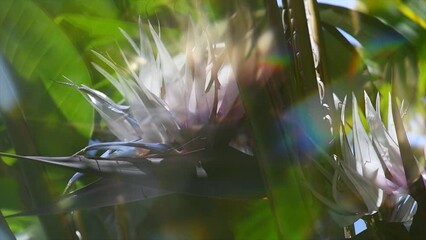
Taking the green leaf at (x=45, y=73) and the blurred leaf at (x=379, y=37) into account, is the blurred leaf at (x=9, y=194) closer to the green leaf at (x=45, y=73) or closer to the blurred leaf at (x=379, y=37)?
the green leaf at (x=45, y=73)

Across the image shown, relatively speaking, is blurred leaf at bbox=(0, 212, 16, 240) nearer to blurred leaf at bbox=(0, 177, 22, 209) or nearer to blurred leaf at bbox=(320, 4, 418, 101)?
blurred leaf at bbox=(0, 177, 22, 209)

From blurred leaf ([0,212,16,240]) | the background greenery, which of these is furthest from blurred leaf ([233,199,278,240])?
blurred leaf ([0,212,16,240])

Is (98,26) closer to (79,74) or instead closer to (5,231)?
Result: (79,74)

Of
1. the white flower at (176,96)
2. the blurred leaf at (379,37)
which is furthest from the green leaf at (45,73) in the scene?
the blurred leaf at (379,37)

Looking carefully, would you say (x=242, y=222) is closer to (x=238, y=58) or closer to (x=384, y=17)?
(x=238, y=58)

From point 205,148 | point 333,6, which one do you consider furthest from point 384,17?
point 205,148

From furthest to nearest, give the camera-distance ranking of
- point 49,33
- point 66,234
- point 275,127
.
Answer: point 49,33 → point 66,234 → point 275,127

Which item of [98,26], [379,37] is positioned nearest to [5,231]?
[98,26]

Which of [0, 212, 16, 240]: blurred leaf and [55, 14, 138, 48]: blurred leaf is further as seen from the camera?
[55, 14, 138, 48]: blurred leaf
